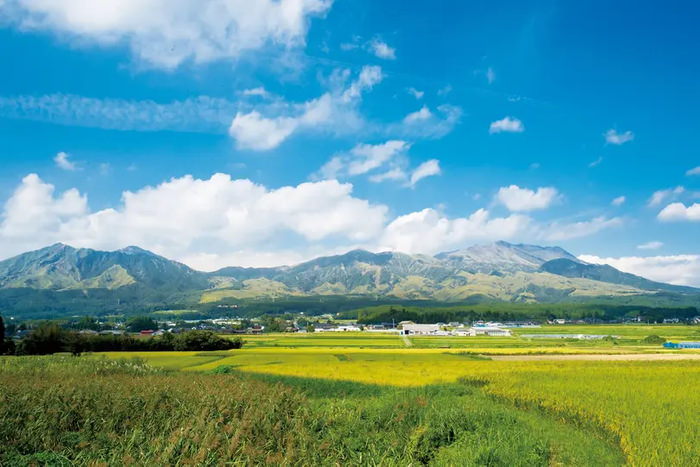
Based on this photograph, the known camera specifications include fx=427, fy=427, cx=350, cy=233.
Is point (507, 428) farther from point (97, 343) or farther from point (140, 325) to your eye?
point (140, 325)

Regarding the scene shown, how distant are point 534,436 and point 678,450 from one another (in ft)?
11.9

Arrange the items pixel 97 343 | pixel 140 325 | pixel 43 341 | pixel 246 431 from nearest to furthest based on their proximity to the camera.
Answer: pixel 246 431 → pixel 43 341 → pixel 97 343 → pixel 140 325

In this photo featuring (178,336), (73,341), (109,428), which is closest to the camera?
(109,428)

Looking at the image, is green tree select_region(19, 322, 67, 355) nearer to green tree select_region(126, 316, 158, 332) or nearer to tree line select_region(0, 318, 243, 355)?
tree line select_region(0, 318, 243, 355)

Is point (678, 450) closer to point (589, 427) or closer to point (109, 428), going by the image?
point (589, 427)

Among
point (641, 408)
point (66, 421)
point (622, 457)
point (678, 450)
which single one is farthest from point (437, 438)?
point (66, 421)

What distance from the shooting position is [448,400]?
19172 millimetres

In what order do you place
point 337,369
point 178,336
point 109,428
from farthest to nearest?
point 178,336 < point 337,369 < point 109,428

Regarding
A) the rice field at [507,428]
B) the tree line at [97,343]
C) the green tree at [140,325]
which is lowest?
the green tree at [140,325]

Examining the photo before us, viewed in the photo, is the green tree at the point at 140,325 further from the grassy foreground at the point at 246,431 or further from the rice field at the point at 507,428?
the grassy foreground at the point at 246,431

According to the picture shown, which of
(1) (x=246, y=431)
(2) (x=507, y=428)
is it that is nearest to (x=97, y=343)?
(1) (x=246, y=431)

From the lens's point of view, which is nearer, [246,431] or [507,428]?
[246,431]

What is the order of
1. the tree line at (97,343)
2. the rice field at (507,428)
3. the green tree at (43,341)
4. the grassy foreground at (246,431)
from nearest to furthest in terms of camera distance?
the grassy foreground at (246,431) < the rice field at (507,428) < the green tree at (43,341) < the tree line at (97,343)

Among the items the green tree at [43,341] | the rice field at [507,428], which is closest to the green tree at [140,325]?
the green tree at [43,341]
